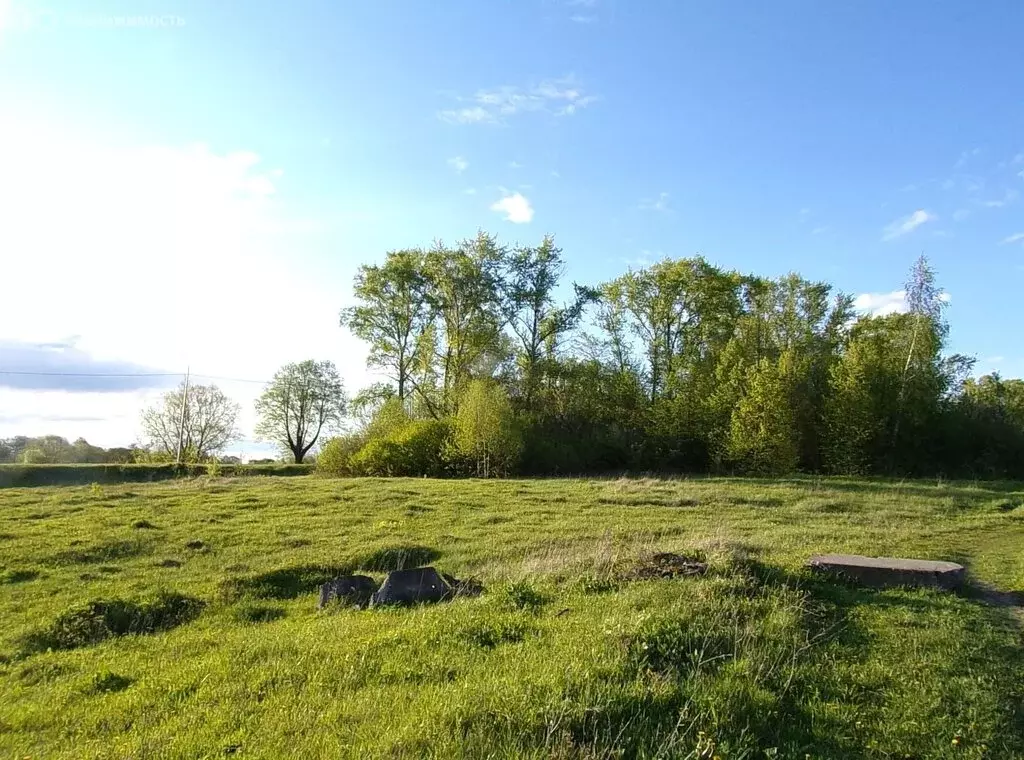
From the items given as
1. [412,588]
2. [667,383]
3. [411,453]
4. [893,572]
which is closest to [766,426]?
[667,383]

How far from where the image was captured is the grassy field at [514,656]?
208 inches

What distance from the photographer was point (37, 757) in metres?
5.36

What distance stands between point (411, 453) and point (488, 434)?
20.6 feet

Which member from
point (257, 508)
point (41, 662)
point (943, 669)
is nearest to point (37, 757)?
point (41, 662)

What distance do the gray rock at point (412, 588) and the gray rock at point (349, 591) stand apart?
1.51 feet

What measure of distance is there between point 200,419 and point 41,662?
65416mm

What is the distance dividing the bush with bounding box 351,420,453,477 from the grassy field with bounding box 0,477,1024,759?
91.0 feet

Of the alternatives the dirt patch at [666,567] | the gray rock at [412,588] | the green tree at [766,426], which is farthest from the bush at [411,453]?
the dirt patch at [666,567]

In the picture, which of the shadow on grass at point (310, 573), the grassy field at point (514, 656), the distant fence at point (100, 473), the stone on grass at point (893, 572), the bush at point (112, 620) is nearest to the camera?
the grassy field at point (514, 656)

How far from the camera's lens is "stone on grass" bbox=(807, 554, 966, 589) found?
10758mm

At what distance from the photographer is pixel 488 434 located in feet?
138

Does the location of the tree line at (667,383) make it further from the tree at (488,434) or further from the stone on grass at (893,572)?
the stone on grass at (893,572)

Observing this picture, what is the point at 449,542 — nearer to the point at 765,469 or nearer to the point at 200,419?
the point at 765,469

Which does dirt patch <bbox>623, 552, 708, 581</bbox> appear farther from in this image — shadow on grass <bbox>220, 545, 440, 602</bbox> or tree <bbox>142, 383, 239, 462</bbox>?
tree <bbox>142, 383, 239, 462</bbox>
